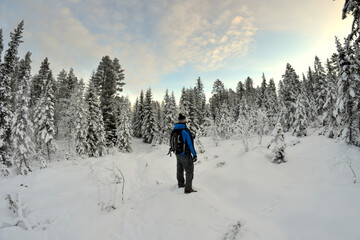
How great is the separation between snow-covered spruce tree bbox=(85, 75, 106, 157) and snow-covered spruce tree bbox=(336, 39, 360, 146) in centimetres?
2426

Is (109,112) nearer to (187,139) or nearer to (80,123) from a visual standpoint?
(80,123)

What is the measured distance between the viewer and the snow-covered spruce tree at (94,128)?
71.7ft

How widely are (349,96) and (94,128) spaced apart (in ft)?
82.2

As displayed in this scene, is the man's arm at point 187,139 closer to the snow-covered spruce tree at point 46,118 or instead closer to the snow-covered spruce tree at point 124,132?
the snow-covered spruce tree at point 46,118

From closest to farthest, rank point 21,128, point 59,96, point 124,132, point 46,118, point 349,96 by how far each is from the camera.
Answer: point 349,96, point 21,128, point 46,118, point 124,132, point 59,96

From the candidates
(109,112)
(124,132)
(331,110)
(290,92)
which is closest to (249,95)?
(290,92)

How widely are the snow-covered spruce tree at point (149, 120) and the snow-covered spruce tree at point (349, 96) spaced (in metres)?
32.4

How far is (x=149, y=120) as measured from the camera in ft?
129

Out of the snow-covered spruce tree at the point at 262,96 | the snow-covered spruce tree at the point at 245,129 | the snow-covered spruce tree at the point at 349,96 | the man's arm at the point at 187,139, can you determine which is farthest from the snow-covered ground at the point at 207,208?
the snow-covered spruce tree at the point at 262,96

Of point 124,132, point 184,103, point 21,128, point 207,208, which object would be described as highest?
point 184,103

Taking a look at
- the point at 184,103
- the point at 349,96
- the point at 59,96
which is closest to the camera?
the point at 349,96

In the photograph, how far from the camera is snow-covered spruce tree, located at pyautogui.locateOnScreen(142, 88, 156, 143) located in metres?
38.8

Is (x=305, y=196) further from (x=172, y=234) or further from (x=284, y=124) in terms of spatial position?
(x=284, y=124)

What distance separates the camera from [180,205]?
4.39m
